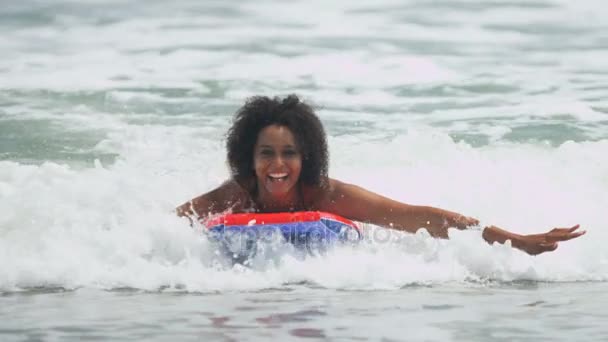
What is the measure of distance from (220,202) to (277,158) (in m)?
0.52

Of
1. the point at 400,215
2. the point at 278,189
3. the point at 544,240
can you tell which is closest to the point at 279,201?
the point at 278,189

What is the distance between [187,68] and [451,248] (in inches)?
570

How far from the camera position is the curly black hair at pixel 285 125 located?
789 cm

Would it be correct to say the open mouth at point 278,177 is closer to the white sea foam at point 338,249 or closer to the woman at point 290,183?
the woman at point 290,183

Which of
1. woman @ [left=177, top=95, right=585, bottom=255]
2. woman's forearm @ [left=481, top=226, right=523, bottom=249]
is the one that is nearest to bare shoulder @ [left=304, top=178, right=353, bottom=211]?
woman @ [left=177, top=95, right=585, bottom=255]

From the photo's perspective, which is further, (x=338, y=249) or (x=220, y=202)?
(x=220, y=202)

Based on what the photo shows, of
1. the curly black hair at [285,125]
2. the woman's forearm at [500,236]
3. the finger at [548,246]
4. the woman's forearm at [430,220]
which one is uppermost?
the curly black hair at [285,125]

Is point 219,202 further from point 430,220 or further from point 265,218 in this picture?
point 430,220

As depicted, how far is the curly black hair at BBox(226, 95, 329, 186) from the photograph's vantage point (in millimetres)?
7887

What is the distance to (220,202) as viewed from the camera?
813 cm

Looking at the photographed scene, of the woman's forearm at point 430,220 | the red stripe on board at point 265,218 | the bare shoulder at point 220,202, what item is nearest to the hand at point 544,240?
the woman's forearm at point 430,220

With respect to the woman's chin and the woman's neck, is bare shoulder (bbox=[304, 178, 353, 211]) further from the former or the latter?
the woman's chin

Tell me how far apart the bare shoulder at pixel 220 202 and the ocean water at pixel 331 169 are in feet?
0.49

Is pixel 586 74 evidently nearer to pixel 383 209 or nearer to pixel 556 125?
pixel 556 125
